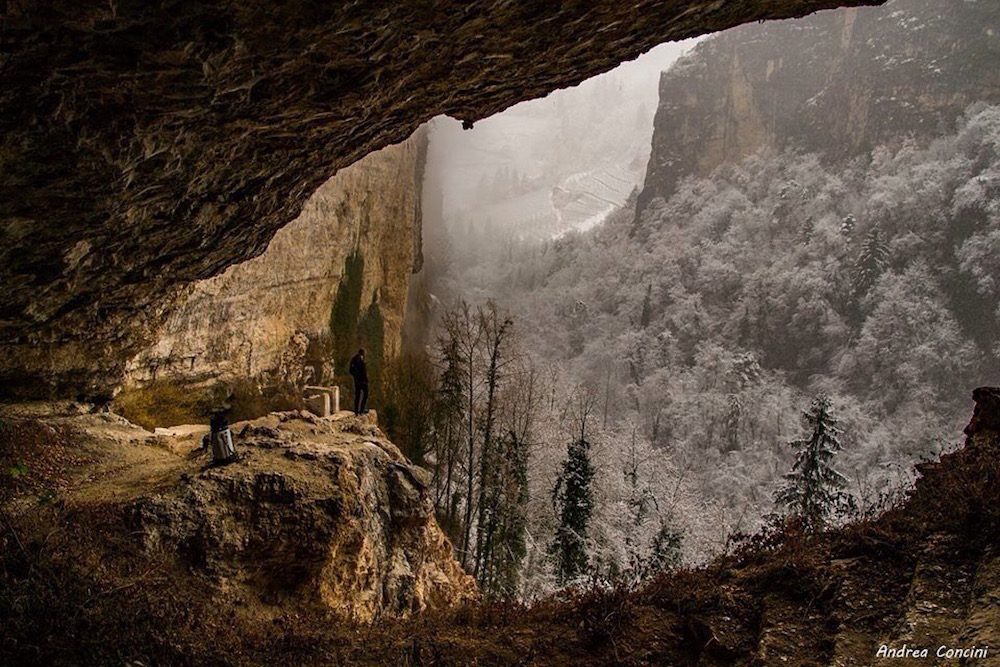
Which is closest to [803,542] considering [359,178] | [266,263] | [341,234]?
[266,263]

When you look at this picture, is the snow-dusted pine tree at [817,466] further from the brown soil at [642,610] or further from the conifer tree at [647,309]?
the conifer tree at [647,309]

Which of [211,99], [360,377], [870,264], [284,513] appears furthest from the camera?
[870,264]

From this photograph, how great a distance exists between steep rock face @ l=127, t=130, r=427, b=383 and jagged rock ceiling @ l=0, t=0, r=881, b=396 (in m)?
5.43

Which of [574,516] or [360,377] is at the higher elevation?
[360,377]

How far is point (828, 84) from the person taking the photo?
9788 centimetres

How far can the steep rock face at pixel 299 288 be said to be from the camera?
1761cm

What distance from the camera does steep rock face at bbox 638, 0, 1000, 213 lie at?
80938mm

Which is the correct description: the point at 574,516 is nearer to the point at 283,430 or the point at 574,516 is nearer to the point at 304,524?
the point at 283,430

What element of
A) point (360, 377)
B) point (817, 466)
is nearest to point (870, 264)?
point (817, 466)

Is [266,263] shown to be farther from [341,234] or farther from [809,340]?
[809,340]

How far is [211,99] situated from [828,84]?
392 ft

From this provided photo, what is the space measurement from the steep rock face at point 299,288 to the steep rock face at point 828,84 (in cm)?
8390

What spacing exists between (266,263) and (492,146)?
541 ft

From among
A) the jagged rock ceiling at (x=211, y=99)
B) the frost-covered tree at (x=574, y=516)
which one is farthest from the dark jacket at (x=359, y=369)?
the frost-covered tree at (x=574, y=516)
